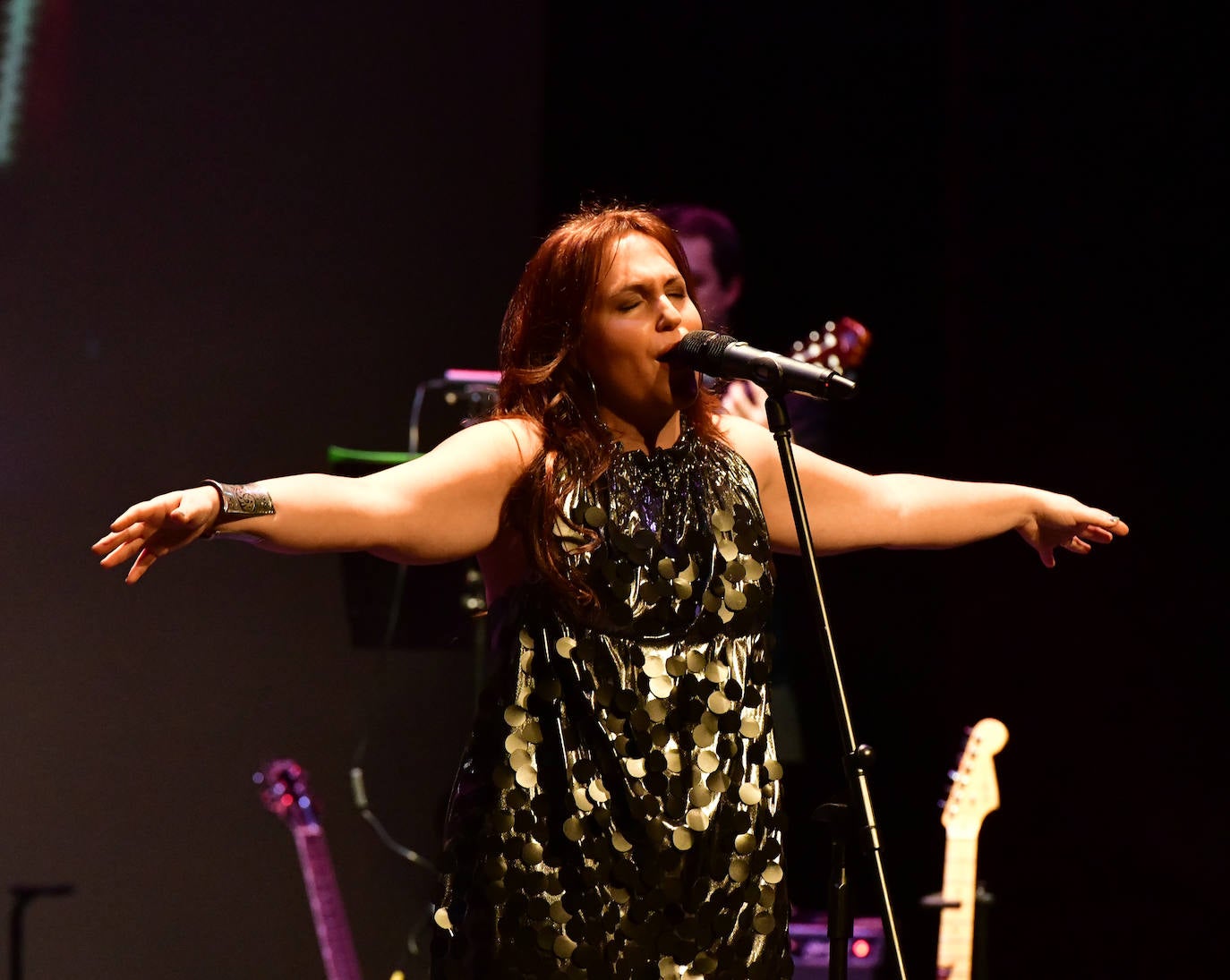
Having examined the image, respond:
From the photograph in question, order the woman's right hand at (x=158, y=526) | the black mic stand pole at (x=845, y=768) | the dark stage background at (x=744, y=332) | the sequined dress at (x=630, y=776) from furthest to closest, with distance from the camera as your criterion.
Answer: the dark stage background at (x=744, y=332)
the sequined dress at (x=630, y=776)
the black mic stand pole at (x=845, y=768)
the woman's right hand at (x=158, y=526)

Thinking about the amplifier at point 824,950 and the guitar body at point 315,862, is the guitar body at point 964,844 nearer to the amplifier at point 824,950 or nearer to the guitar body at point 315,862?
the amplifier at point 824,950

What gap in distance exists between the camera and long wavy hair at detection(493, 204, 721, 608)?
1.94 m

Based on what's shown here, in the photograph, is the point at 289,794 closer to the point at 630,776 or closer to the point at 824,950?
the point at 824,950

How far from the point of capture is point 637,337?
6.62ft

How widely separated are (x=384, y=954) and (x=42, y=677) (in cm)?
128

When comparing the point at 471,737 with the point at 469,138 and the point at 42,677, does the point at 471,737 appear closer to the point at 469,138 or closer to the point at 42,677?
the point at 42,677

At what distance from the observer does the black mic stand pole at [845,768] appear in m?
1.76

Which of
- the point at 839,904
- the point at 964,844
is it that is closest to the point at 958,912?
the point at 964,844

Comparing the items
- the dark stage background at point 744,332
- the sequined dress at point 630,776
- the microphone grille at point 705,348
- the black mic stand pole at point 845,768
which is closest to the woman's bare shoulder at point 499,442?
the sequined dress at point 630,776

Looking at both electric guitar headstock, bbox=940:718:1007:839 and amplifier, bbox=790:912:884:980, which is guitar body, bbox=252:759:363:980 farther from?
electric guitar headstock, bbox=940:718:1007:839

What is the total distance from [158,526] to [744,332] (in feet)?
9.68

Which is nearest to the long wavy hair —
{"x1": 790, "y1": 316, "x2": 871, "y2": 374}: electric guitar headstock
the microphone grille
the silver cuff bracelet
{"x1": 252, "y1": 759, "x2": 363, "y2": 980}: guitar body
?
the microphone grille

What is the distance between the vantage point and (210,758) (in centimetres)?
376

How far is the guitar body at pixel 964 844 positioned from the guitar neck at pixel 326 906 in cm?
148
